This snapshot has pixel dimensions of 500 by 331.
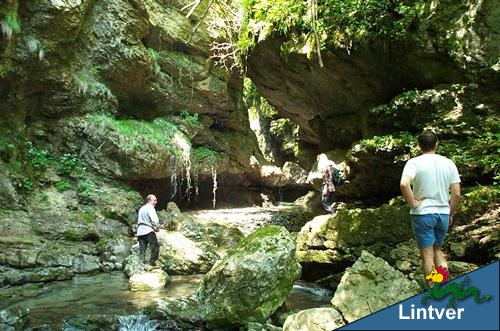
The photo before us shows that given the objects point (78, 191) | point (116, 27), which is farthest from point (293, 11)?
point (78, 191)

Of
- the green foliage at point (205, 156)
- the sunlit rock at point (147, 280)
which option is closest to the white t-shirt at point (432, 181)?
the sunlit rock at point (147, 280)

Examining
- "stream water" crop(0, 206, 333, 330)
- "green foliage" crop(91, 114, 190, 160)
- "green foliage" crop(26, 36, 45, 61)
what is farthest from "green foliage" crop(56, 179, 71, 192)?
"stream water" crop(0, 206, 333, 330)

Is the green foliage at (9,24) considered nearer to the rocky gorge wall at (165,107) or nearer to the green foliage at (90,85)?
the rocky gorge wall at (165,107)

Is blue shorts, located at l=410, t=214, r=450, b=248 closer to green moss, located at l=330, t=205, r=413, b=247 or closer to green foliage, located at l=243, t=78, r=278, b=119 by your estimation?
green moss, located at l=330, t=205, r=413, b=247

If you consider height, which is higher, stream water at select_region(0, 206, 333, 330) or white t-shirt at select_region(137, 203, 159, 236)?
white t-shirt at select_region(137, 203, 159, 236)

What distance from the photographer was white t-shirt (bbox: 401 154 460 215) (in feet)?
13.2

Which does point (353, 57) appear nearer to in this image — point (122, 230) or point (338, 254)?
point (338, 254)

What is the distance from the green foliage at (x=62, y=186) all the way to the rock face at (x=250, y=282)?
7901mm

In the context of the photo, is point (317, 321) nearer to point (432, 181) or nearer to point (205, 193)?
point (432, 181)

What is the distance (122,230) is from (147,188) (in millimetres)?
4727

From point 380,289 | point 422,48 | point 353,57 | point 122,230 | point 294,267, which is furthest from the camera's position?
point 122,230

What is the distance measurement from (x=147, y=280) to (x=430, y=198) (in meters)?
5.82

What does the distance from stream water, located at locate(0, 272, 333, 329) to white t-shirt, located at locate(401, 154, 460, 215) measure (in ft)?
11.0

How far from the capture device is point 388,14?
1019cm
